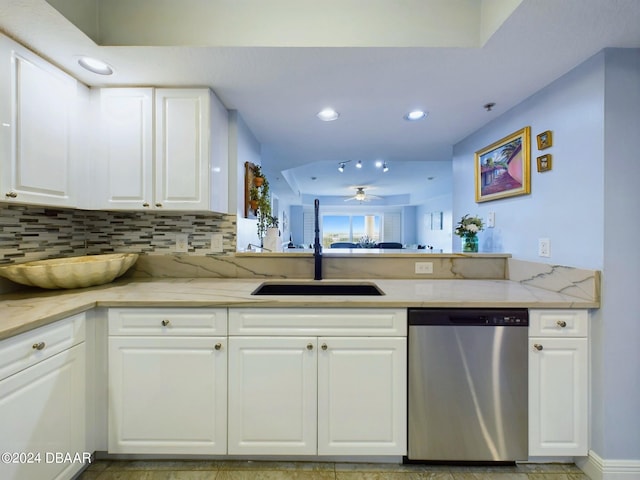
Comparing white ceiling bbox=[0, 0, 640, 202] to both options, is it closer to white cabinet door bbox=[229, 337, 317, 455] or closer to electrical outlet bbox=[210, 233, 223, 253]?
electrical outlet bbox=[210, 233, 223, 253]

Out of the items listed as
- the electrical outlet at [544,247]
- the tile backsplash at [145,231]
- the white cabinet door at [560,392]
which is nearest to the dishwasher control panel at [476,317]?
the white cabinet door at [560,392]

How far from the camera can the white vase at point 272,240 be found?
2334 mm

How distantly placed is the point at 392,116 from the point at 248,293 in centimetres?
157

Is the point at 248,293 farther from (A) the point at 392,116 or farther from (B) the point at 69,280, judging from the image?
(A) the point at 392,116

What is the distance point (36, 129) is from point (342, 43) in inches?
59.9

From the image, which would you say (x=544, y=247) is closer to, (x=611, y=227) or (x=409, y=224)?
(x=611, y=227)

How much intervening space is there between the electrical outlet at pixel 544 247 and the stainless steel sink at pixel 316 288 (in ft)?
3.29

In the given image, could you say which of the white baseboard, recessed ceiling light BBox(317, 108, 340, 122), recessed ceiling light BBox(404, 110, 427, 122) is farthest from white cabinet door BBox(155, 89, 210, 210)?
the white baseboard

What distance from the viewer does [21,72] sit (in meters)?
1.33

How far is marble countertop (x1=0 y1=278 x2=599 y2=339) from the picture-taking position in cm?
126

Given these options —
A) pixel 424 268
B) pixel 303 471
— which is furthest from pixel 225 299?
pixel 424 268

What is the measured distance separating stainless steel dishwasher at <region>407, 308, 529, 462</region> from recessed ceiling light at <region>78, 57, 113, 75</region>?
1.99m

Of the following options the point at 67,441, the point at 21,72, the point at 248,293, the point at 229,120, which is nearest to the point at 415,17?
the point at 229,120

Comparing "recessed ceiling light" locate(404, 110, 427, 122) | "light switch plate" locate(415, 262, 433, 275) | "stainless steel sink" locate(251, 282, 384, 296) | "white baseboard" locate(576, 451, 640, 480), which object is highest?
"recessed ceiling light" locate(404, 110, 427, 122)
